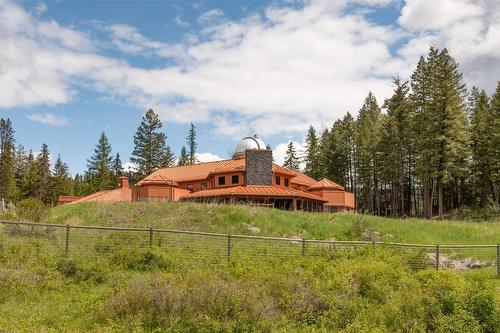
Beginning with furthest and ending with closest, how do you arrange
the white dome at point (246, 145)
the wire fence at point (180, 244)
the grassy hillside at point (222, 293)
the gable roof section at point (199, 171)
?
the white dome at point (246, 145), the gable roof section at point (199, 171), the wire fence at point (180, 244), the grassy hillside at point (222, 293)

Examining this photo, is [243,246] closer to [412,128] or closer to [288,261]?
[288,261]

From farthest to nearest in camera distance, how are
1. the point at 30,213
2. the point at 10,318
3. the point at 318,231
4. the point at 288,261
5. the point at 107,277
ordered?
the point at 318,231 → the point at 30,213 → the point at 288,261 → the point at 107,277 → the point at 10,318

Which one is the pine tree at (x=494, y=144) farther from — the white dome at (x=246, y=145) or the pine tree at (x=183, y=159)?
the pine tree at (x=183, y=159)

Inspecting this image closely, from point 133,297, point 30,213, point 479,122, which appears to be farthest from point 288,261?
point 479,122

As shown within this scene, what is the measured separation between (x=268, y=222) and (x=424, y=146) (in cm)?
2531

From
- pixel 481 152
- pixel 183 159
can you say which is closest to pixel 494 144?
→ pixel 481 152

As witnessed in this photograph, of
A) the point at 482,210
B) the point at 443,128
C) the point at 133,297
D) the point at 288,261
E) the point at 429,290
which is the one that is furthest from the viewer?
the point at 482,210

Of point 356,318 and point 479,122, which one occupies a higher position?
point 479,122

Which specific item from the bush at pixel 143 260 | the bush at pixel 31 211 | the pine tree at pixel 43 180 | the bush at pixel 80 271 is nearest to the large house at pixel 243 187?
the bush at pixel 31 211

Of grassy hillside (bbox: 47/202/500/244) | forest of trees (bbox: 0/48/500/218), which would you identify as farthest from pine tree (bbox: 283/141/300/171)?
grassy hillside (bbox: 47/202/500/244)

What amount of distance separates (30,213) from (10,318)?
43.8 ft

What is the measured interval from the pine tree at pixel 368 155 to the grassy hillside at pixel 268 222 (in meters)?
32.0

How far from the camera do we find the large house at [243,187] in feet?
128

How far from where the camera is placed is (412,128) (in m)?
51.1
